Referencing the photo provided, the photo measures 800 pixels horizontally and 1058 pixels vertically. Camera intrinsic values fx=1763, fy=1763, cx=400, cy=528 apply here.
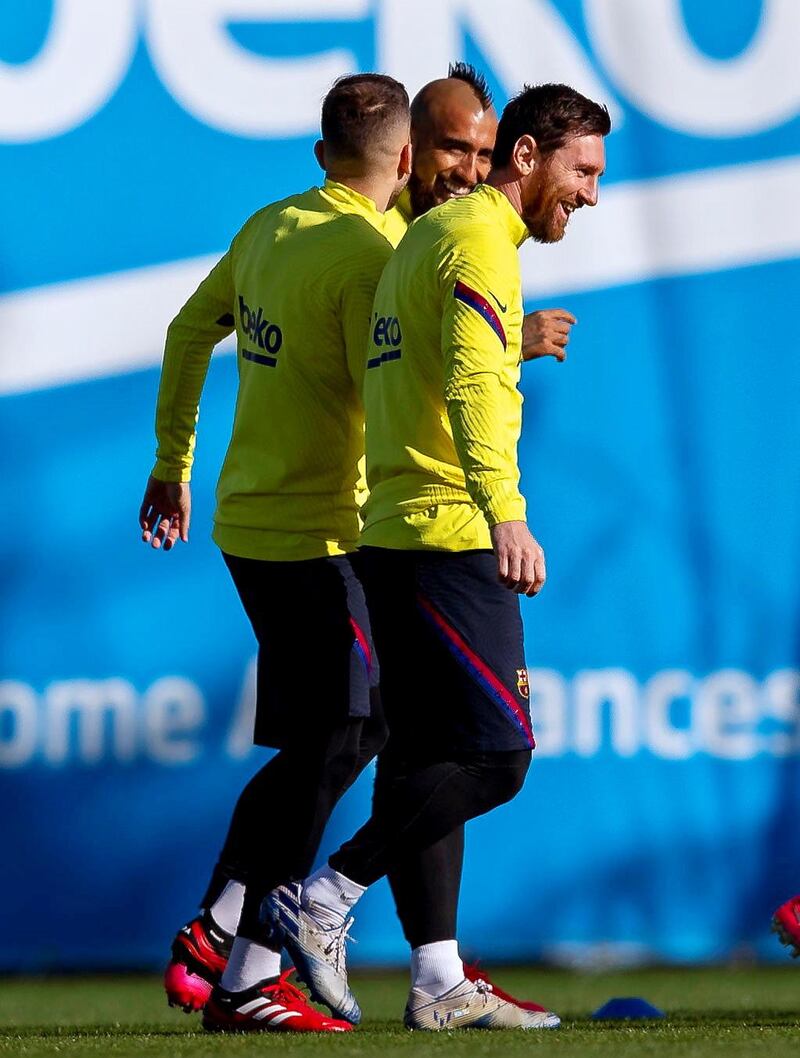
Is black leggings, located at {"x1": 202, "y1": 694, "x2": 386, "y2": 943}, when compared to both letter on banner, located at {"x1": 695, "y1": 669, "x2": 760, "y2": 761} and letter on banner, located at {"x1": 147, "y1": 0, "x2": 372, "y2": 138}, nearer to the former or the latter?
letter on banner, located at {"x1": 695, "y1": 669, "x2": 760, "y2": 761}

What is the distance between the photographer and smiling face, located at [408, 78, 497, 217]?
3.70 m

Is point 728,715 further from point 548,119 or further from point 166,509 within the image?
point 548,119

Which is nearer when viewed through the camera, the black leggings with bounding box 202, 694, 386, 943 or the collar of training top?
the black leggings with bounding box 202, 694, 386, 943

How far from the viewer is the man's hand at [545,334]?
316cm

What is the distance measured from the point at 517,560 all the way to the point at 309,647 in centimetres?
58

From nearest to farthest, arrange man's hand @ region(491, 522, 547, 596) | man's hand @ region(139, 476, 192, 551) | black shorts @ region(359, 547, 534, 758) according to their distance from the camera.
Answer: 1. man's hand @ region(491, 522, 547, 596)
2. black shorts @ region(359, 547, 534, 758)
3. man's hand @ region(139, 476, 192, 551)

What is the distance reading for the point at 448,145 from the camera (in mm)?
3746

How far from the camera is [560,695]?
4.54 meters

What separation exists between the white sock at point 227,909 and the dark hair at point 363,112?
4.49ft

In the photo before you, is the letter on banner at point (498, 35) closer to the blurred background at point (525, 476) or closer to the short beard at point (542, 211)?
the blurred background at point (525, 476)

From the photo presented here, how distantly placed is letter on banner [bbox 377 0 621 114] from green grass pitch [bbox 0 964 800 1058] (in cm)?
225

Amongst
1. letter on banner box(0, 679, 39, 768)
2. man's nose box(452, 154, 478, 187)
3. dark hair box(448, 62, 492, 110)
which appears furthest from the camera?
letter on banner box(0, 679, 39, 768)

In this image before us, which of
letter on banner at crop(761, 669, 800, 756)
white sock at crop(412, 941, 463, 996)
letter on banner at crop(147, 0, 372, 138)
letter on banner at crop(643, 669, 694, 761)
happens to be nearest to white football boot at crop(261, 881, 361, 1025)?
white sock at crop(412, 941, 463, 996)

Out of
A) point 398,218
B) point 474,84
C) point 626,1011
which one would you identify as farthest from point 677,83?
point 626,1011
